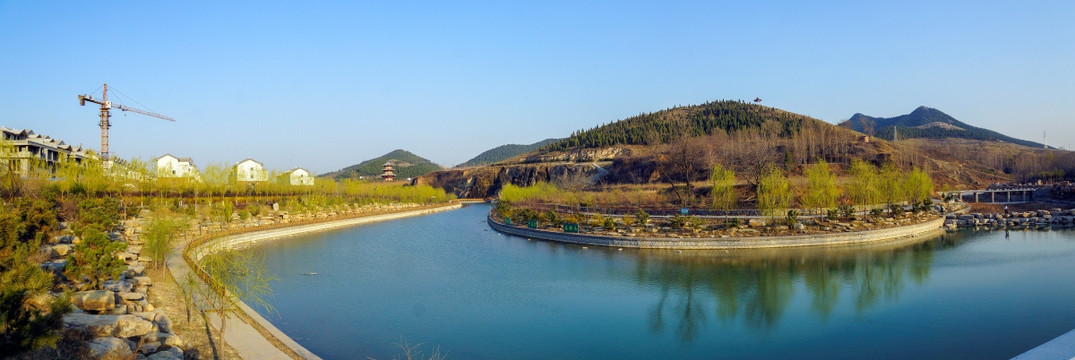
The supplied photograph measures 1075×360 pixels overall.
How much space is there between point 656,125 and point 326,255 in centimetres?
7531

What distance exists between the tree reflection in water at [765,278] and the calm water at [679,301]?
0.08 metres

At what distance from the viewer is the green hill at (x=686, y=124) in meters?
80.1

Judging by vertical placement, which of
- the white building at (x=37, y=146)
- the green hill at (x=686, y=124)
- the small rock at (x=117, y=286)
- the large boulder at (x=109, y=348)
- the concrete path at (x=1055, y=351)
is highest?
the green hill at (x=686, y=124)

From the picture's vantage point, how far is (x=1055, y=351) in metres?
9.77

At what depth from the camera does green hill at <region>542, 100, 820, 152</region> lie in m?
80.1

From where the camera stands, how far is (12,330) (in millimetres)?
6660

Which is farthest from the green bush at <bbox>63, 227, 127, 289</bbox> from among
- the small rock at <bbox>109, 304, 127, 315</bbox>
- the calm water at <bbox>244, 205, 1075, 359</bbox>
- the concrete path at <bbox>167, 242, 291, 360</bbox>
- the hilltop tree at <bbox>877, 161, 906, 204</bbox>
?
the hilltop tree at <bbox>877, 161, 906, 204</bbox>

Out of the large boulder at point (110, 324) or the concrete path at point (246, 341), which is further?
the concrete path at point (246, 341)

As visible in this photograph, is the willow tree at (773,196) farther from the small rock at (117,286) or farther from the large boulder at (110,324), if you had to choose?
the large boulder at (110,324)

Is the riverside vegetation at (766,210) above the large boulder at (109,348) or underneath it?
above

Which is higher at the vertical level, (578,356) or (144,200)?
(144,200)

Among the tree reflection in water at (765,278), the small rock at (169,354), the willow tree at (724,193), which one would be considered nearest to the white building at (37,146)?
the small rock at (169,354)

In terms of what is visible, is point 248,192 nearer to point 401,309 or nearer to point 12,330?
point 401,309

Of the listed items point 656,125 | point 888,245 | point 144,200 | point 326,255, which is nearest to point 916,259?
point 888,245
